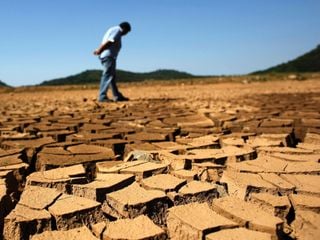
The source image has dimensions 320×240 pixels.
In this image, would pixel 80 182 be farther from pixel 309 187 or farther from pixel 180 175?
pixel 309 187

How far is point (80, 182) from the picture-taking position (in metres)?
2.15

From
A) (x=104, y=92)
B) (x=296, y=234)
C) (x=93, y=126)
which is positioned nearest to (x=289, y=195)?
(x=296, y=234)

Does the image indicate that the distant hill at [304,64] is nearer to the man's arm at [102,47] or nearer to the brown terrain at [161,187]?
the man's arm at [102,47]

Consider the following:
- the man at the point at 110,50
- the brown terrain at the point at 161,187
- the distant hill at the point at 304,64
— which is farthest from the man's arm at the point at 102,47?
the distant hill at the point at 304,64

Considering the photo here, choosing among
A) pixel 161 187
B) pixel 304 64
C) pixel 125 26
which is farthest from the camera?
pixel 304 64

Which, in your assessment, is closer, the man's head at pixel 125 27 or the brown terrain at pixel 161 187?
the brown terrain at pixel 161 187

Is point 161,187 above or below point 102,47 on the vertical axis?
below

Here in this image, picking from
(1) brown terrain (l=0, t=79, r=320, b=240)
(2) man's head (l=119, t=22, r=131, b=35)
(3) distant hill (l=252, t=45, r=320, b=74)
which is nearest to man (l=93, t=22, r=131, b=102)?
(2) man's head (l=119, t=22, r=131, b=35)

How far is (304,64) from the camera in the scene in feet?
164

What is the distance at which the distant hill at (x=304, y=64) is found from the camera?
45875 mm

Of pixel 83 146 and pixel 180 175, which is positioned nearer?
pixel 180 175

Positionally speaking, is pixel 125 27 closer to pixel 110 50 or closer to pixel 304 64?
pixel 110 50

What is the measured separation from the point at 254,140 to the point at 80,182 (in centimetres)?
149

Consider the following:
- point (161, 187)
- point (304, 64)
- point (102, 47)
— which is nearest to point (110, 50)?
point (102, 47)
